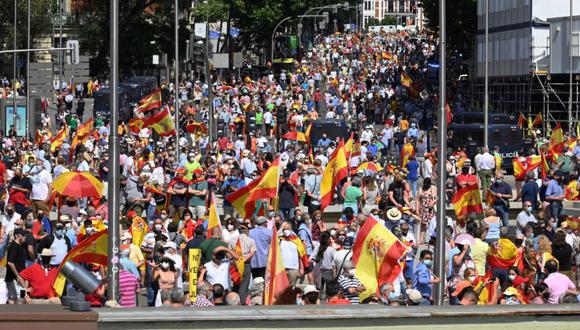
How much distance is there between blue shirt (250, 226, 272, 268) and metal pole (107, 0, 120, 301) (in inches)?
162

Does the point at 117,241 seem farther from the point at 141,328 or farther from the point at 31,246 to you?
the point at 141,328

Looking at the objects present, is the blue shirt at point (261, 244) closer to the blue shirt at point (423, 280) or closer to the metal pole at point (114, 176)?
the blue shirt at point (423, 280)

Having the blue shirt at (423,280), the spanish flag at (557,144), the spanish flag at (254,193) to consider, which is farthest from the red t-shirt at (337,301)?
the spanish flag at (557,144)

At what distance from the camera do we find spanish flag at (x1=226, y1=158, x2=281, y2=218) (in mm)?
27219

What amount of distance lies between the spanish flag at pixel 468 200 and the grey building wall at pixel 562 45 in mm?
35712

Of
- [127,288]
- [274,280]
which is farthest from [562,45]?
[127,288]

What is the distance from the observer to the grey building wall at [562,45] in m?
63.3

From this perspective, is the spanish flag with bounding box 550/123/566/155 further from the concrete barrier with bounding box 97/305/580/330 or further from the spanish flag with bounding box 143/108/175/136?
the concrete barrier with bounding box 97/305/580/330

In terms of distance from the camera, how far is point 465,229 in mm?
24594

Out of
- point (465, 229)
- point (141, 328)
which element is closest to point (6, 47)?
point (465, 229)

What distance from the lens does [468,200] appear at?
93.0ft

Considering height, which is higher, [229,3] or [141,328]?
[229,3]

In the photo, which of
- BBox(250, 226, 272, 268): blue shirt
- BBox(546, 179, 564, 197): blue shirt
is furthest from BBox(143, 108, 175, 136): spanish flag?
BBox(250, 226, 272, 268): blue shirt

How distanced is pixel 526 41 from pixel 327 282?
51.3 m
